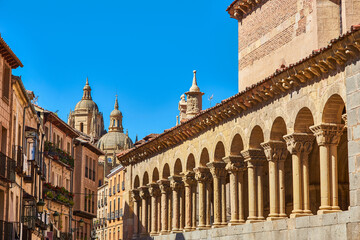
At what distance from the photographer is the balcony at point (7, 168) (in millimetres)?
29106

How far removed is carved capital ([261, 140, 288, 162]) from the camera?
26516 mm

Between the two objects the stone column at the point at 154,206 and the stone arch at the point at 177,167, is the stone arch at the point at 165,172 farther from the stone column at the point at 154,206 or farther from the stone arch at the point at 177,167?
the stone arch at the point at 177,167

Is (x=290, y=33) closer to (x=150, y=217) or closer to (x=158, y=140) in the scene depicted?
(x=158, y=140)

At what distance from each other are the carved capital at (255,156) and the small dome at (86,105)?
163m

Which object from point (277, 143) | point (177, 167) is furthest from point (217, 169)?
point (177, 167)

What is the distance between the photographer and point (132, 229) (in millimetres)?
45344

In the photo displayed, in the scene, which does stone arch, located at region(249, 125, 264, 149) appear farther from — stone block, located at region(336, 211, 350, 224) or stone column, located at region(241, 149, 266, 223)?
stone block, located at region(336, 211, 350, 224)

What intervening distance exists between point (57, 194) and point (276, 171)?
2926 cm

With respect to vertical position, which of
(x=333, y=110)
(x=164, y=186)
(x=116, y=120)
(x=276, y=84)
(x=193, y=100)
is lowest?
(x=164, y=186)

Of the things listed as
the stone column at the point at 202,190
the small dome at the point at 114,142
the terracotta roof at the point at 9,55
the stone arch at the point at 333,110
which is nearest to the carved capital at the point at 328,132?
the stone arch at the point at 333,110

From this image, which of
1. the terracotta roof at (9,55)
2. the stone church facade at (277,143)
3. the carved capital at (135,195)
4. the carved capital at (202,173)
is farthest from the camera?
the carved capital at (135,195)

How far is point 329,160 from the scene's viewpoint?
23.1m

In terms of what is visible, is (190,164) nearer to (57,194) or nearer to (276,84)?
(276,84)

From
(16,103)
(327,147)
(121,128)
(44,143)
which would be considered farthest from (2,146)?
(121,128)
